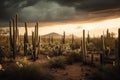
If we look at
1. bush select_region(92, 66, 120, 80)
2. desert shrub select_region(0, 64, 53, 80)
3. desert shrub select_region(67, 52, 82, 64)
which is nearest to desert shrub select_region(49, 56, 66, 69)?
desert shrub select_region(67, 52, 82, 64)

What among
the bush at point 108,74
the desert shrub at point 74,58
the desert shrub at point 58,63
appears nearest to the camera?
the bush at point 108,74

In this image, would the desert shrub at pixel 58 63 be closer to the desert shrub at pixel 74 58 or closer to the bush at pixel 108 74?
the desert shrub at pixel 74 58

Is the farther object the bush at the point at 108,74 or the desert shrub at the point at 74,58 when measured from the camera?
the desert shrub at the point at 74,58

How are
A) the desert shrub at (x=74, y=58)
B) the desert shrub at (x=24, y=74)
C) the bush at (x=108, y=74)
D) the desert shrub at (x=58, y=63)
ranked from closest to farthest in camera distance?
the bush at (x=108, y=74)
the desert shrub at (x=24, y=74)
the desert shrub at (x=58, y=63)
the desert shrub at (x=74, y=58)

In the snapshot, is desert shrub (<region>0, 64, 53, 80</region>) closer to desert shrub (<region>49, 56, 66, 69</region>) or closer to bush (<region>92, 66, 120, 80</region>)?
bush (<region>92, 66, 120, 80</region>)

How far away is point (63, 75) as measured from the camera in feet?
59.2

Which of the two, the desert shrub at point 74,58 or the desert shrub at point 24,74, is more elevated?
the desert shrub at point 74,58

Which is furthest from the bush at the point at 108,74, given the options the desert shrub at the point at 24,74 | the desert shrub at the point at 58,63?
the desert shrub at the point at 58,63

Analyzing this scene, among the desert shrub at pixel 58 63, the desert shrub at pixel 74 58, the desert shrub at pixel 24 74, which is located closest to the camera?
the desert shrub at pixel 24 74

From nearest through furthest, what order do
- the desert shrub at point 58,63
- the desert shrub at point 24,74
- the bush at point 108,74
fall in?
the bush at point 108,74
the desert shrub at point 24,74
the desert shrub at point 58,63

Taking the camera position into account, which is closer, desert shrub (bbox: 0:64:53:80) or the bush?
the bush

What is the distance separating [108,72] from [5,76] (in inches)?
272

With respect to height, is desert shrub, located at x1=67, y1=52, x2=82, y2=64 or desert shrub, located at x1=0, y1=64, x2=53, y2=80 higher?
desert shrub, located at x1=67, y1=52, x2=82, y2=64

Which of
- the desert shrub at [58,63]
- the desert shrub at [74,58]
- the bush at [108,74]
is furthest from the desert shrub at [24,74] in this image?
the desert shrub at [74,58]
